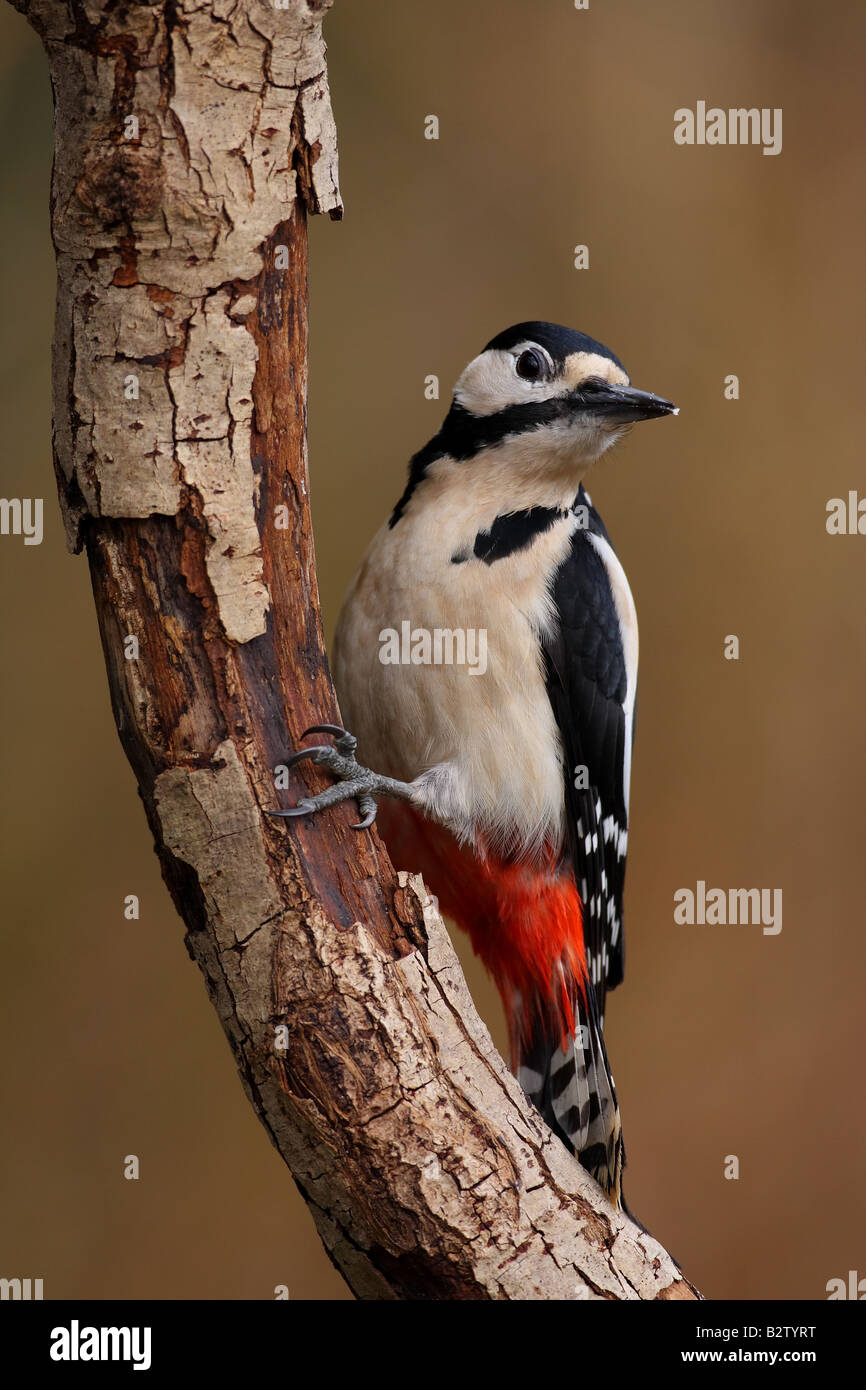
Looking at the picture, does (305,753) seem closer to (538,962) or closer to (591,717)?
(591,717)

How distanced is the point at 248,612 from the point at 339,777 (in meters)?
0.24

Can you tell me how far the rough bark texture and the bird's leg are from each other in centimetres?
2

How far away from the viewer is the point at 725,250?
3.30 metres

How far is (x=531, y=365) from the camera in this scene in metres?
1.89

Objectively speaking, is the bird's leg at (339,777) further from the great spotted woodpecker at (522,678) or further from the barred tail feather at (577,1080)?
the barred tail feather at (577,1080)

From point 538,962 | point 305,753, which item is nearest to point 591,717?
point 538,962

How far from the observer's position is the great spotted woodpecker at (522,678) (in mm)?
1862

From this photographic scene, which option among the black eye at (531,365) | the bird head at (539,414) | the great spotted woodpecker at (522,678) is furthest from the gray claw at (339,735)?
the black eye at (531,365)

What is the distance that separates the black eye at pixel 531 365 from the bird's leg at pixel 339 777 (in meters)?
0.70

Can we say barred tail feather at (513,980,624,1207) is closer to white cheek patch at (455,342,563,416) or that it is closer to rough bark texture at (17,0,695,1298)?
rough bark texture at (17,0,695,1298)

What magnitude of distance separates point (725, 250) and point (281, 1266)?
2855 mm

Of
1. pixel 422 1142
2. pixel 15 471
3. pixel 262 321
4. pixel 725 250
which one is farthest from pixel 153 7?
pixel 725 250

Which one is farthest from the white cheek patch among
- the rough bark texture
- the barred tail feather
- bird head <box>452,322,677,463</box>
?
the barred tail feather

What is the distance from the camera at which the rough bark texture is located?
4.35 feet
